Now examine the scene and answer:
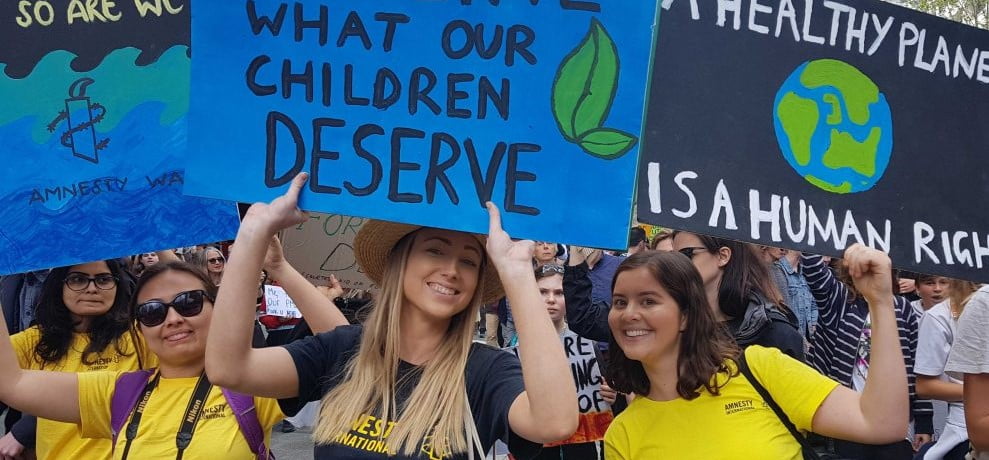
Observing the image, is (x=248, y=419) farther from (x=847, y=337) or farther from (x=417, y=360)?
(x=847, y=337)

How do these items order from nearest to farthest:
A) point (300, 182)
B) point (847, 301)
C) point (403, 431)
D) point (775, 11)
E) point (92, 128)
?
point (403, 431), point (300, 182), point (775, 11), point (92, 128), point (847, 301)

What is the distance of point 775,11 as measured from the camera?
2930 mm

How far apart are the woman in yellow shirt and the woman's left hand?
765 millimetres

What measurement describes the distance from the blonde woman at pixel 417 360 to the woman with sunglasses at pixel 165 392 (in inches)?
16.8

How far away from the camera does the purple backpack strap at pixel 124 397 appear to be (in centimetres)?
330

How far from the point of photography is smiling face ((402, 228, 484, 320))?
A: 2.71m

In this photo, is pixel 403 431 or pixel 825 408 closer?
pixel 403 431

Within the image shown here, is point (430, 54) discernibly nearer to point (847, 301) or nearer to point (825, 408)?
point (825, 408)

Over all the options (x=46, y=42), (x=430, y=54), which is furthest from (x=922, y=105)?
(x=46, y=42)

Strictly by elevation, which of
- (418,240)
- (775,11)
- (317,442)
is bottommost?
(317,442)

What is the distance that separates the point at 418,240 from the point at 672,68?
88cm

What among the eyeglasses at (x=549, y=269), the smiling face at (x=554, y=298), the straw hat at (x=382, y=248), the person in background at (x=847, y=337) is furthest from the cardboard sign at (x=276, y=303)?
the straw hat at (x=382, y=248)

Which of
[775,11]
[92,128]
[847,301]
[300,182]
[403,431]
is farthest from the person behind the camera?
A: [847,301]

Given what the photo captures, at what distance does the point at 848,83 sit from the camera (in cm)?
299
